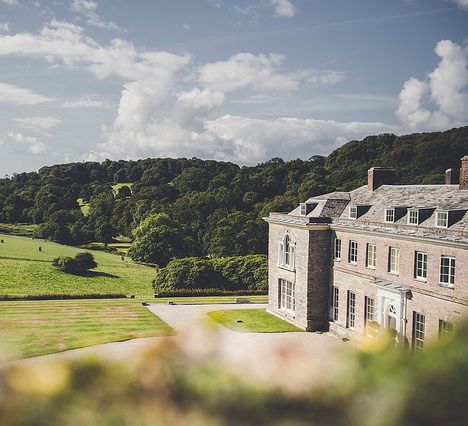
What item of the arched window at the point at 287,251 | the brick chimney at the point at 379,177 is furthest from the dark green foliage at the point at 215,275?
the brick chimney at the point at 379,177

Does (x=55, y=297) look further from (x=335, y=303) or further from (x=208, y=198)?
(x=208, y=198)

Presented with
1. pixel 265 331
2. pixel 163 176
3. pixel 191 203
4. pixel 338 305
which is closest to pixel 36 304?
pixel 265 331

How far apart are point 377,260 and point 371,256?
746 millimetres

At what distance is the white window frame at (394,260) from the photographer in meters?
26.5

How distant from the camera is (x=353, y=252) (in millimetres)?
30406

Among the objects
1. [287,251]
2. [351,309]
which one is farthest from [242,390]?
[287,251]

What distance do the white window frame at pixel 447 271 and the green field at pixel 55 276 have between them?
33.8 metres

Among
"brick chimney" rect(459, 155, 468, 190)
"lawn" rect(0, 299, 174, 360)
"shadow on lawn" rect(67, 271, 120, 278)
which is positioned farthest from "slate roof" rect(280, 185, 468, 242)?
"shadow on lawn" rect(67, 271, 120, 278)

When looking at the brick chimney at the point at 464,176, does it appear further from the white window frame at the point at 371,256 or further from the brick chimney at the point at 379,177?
the brick chimney at the point at 379,177

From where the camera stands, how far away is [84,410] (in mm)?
2830

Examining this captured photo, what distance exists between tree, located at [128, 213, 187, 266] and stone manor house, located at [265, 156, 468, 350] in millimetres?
30456

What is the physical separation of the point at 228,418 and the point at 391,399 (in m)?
0.86

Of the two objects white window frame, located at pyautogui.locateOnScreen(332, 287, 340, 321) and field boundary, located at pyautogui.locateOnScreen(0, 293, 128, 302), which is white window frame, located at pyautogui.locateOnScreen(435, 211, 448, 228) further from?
field boundary, located at pyautogui.locateOnScreen(0, 293, 128, 302)

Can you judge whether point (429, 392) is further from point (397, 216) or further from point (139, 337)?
point (139, 337)
